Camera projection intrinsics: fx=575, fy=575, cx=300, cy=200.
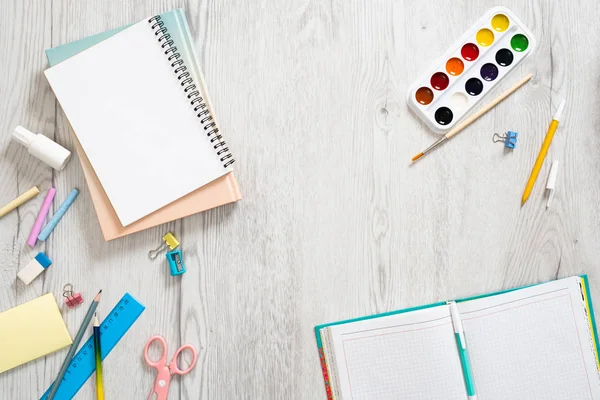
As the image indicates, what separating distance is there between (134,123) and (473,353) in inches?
23.9

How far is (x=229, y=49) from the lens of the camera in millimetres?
878

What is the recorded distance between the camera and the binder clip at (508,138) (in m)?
0.88

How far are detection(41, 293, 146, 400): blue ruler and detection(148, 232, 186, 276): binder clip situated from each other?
0.24ft

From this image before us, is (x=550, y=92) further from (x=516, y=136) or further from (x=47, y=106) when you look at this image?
(x=47, y=106)

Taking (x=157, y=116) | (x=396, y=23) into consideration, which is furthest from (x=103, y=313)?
(x=396, y=23)

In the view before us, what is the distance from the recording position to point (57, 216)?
0.87 meters

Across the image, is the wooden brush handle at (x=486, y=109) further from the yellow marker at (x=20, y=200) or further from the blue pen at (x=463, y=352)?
the yellow marker at (x=20, y=200)

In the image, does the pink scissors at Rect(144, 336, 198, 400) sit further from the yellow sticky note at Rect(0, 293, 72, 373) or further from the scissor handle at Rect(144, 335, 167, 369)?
the yellow sticky note at Rect(0, 293, 72, 373)

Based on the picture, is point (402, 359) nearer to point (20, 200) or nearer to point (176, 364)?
point (176, 364)

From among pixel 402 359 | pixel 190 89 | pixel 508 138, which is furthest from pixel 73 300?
pixel 508 138

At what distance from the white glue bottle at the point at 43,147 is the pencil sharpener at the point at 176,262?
21 cm

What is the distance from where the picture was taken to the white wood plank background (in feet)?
2.86

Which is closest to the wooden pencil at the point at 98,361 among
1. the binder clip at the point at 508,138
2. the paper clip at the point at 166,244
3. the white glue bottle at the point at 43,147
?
the paper clip at the point at 166,244

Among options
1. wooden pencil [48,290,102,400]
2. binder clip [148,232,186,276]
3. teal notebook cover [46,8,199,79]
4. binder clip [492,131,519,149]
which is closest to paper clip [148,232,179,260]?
binder clip [148,232,186,276]
